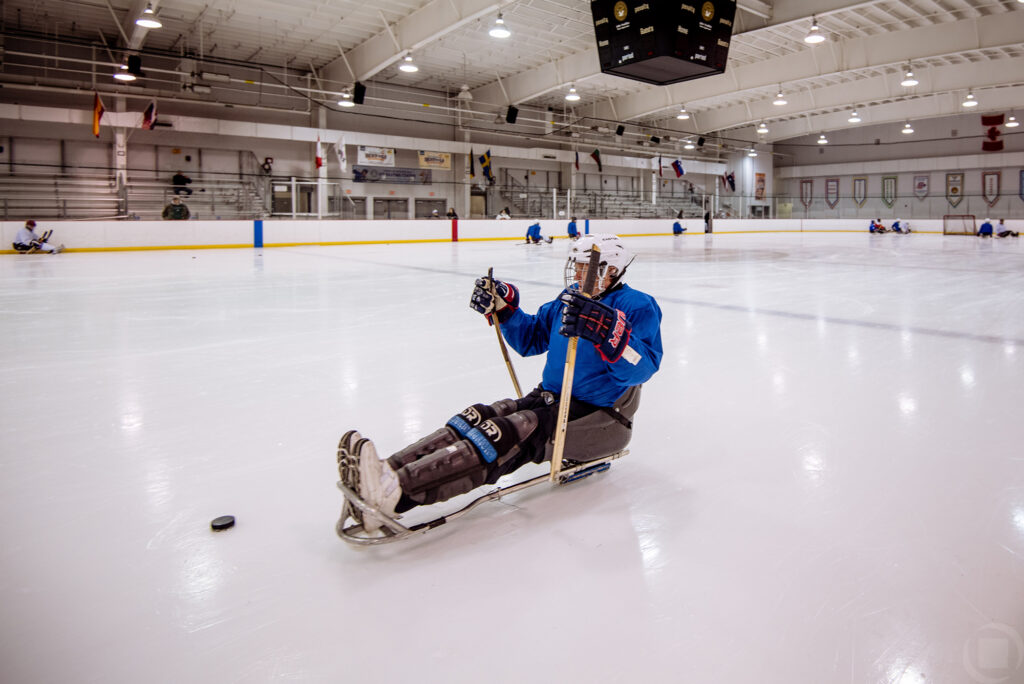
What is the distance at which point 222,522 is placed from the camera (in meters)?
2.31

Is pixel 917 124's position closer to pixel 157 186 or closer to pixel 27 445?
pixel 157 186

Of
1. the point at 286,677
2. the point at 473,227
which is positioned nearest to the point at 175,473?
the point at 286,677

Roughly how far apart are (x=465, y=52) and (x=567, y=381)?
23.3m

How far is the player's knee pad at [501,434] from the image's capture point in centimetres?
227

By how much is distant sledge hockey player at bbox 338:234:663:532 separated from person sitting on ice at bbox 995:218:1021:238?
3355cm

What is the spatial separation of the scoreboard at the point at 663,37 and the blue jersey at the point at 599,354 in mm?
10257

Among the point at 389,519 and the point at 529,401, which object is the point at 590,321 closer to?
the point at 529,401

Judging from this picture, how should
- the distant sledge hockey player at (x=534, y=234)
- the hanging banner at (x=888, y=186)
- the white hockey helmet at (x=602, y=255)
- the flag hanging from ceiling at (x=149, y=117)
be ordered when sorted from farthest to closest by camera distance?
the hanging banner at (x=888, y=186)
the distant sledge hockey player at (x=534, y=234)
the flag hanging from ceiling at (x=149, y=117)
the white hockey helmet at (x=602, y=255)

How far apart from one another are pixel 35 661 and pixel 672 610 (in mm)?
1612

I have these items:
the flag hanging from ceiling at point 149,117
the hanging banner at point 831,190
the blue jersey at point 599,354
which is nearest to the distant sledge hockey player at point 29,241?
the flag hanging from ceiling at point 149,117

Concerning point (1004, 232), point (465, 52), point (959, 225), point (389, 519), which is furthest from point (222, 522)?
point (959, 225)

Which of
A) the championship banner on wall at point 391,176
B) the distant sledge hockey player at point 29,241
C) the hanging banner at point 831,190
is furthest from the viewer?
the hanging banner at point 831,190

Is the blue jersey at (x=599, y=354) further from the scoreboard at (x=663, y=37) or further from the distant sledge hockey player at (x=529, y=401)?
the scoreboard at (x=663, y=37)

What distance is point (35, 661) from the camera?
161 cm
